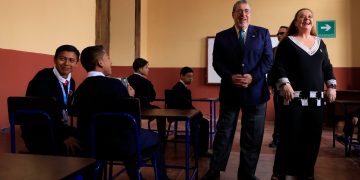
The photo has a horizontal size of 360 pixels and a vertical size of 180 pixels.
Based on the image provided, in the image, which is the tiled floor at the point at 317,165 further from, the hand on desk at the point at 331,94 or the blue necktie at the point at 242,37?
the blue necktie at the point at 242,37

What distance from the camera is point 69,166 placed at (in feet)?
2.90

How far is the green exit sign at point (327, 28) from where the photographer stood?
663cm

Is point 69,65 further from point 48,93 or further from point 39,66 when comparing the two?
point 39,66

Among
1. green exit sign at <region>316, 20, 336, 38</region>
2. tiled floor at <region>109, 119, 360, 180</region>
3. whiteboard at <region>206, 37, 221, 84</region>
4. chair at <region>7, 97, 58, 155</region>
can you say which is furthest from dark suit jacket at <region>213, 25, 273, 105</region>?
green exit sign at <region>316, 20, 336, 38</region>

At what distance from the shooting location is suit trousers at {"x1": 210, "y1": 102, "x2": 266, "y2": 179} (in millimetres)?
2611

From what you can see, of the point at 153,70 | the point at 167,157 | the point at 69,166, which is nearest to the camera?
the point at 69,166

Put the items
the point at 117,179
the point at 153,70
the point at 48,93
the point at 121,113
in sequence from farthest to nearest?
the point at 153,70 < the point at 117,179 < the point at 48,93 < the point at 121,113

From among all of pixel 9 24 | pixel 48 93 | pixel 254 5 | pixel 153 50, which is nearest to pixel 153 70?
pixel 153 50

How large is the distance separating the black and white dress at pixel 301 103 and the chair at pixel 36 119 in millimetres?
1617

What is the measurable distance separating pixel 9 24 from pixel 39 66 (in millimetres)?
551

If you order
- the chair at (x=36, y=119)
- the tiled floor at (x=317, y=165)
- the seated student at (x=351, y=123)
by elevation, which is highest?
the chair at (x=36, y=119)

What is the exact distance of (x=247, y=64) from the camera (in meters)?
2.57

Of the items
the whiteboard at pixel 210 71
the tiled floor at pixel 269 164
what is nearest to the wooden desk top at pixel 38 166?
the tiled floor at pixel 269 164

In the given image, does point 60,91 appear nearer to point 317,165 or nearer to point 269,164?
point 269,164
